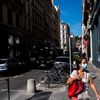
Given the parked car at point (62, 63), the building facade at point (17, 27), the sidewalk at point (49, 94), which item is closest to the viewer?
the sidewalk at point (49, 94)

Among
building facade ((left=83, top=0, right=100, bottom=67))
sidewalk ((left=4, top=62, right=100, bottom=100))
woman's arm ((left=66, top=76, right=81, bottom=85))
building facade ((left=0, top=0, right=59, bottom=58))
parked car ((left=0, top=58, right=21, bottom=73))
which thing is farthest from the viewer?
building facade ((left=0, top=0, right=59, bottom=58))

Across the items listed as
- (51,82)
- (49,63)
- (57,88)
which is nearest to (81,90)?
(57,88)

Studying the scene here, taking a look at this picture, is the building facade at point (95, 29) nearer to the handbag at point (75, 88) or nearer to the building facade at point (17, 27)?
the building facade at point (17, 27)

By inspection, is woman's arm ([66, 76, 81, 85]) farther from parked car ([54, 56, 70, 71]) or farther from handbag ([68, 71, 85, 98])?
parked car ([54, 56, 70, 71])

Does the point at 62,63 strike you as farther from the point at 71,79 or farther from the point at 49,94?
the point at 71,79

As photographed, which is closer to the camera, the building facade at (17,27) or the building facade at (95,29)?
Answer: the building facade at (95,29)

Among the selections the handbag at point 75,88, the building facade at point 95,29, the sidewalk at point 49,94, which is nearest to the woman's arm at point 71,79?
the handbag at point 75,88

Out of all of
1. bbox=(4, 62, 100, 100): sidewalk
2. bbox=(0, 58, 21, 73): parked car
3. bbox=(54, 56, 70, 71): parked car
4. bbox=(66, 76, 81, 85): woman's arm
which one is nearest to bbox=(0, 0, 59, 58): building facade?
bbox=(0, 58, 21, 73): parked car

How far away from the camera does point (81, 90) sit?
8.60 meters

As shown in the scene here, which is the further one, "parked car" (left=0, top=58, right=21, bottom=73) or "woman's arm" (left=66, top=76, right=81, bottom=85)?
"parked car" (left=0, top=58, right=21, bottom=73)

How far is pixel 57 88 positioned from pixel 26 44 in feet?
152

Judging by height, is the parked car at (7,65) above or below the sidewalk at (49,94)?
above

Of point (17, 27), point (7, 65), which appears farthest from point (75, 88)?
point (17, 27)

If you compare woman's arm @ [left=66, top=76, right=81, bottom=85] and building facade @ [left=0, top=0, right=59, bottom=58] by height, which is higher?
building facade @ [left=0, top=0, right=59, bottom=58]
